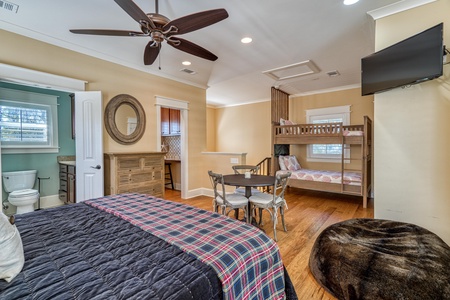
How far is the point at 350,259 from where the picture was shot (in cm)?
176

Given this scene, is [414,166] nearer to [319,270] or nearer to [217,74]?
[319,270]

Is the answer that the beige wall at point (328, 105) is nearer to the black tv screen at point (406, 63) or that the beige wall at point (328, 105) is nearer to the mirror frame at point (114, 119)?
the black tv screen at point (406, 63)

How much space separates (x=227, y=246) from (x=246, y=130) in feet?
21.4

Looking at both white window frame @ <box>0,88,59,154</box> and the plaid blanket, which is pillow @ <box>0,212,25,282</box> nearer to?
the plaid blanket

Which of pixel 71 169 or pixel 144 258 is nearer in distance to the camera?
pixel 144 258

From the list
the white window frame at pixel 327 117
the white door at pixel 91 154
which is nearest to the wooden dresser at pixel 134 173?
the white door at pixel 91 154

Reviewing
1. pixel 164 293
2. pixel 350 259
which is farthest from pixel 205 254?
pixel 350 259

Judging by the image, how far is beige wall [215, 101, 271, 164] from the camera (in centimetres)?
707

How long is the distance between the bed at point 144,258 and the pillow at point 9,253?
30 millimetres

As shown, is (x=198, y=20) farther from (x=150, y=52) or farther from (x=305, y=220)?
(x=305, y=220)

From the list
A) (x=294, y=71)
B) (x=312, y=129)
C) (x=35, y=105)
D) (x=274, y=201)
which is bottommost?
(x=274, y=201)

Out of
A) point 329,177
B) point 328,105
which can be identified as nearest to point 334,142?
point 329,177

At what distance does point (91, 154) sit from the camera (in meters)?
3.27

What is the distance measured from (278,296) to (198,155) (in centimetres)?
411
